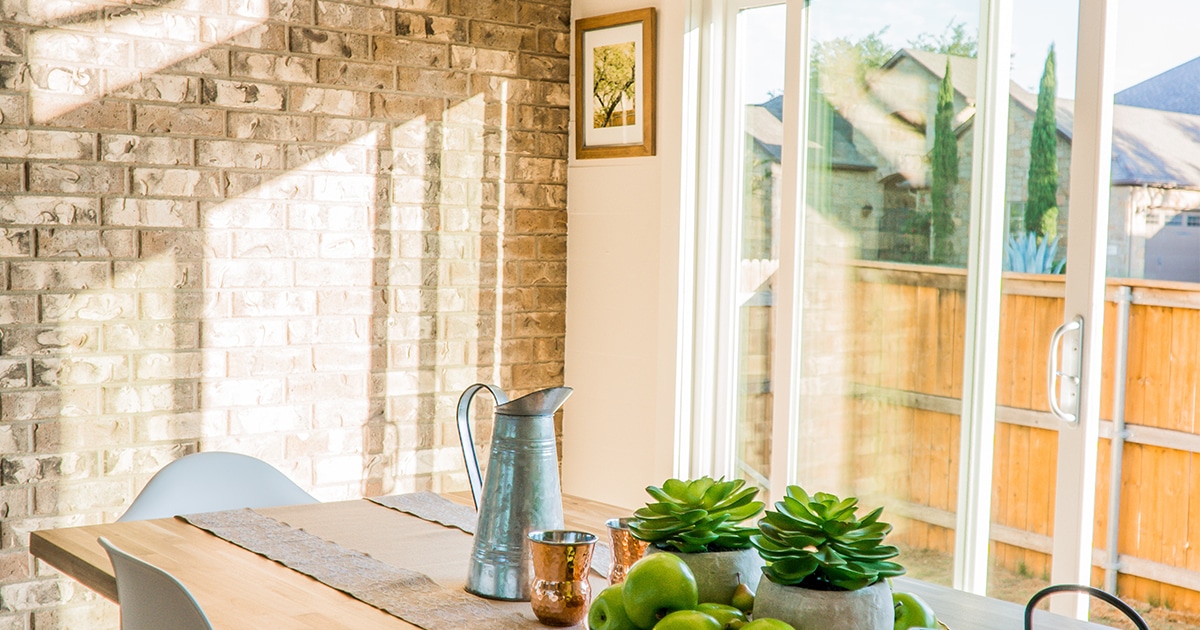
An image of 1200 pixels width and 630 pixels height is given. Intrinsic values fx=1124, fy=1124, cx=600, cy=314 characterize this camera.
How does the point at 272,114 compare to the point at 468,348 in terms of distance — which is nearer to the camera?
the point at 272,114

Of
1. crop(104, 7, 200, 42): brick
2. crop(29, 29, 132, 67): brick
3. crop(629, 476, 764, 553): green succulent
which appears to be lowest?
crop(629, 476, 764, 553): green succulent

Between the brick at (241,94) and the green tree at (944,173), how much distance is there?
6.22 feet

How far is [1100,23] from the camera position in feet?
8.46

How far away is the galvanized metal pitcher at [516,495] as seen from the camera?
1.48m

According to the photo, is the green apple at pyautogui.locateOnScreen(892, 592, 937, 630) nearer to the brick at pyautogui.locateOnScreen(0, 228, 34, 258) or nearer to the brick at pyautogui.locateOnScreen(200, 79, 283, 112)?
the brick at pyautogui.locateOnScreen(0, 228, 34, 258)

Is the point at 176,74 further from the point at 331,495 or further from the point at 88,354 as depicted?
the point at 331,495

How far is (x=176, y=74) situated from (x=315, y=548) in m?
1.90

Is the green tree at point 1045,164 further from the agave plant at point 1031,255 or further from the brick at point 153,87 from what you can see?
the brick at point 153,87

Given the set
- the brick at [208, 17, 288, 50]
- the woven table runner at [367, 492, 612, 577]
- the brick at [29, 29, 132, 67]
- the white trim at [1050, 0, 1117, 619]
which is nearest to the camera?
the woven table runner at [367, 492, 612, 577]

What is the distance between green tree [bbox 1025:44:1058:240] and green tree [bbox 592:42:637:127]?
1.47 metres

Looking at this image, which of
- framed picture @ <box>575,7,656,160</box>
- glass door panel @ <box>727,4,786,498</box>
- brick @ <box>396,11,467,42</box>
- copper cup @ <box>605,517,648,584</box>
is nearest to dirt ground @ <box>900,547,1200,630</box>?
glass door panel @ <box>727,4,786,498</box>

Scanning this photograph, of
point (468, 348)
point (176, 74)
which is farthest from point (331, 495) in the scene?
point (176, 74)

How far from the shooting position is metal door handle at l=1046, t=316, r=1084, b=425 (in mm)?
2633

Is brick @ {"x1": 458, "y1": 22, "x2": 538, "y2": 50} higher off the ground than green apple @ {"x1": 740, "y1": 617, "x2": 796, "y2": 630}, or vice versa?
brick @ {"x1": 458, "y1": 22, "x2": 538, "y2": 50}
